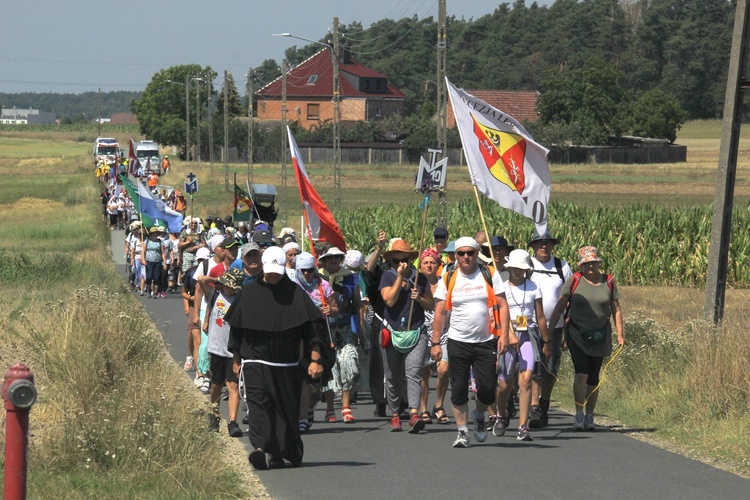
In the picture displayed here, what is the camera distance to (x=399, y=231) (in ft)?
108

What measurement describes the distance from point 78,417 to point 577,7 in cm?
15513

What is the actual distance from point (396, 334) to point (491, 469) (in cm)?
227

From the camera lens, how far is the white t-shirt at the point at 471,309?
33.8ft

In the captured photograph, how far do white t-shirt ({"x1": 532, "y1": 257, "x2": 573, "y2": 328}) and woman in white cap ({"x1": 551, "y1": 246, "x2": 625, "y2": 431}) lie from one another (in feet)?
0.60

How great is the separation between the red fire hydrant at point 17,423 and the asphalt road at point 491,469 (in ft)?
9.29

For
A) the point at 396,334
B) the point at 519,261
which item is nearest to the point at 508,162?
the point at 519,261

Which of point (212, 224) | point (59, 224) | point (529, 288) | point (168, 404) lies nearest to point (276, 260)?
point (168, 404)

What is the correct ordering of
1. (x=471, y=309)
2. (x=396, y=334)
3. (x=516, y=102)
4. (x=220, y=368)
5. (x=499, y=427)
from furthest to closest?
(x=516, y=102) < (x=396, y=334) < (x=220, y=368) < (x=499, y=427) < (x=471, y=309)

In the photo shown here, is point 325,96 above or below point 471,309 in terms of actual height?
above

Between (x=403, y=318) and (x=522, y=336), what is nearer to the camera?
(x=522, y=336)

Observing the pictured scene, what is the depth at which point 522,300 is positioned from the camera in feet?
35.9

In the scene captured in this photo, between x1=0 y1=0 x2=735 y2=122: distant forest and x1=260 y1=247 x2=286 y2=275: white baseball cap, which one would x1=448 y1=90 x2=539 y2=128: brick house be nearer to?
x1=0 y1=0 x2=735 y2=122: distant forest

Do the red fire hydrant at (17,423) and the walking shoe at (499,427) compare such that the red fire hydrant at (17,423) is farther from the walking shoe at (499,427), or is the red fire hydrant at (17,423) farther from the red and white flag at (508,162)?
the red and white flag at (508,162)

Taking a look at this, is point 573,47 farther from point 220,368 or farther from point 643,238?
point 220,368
